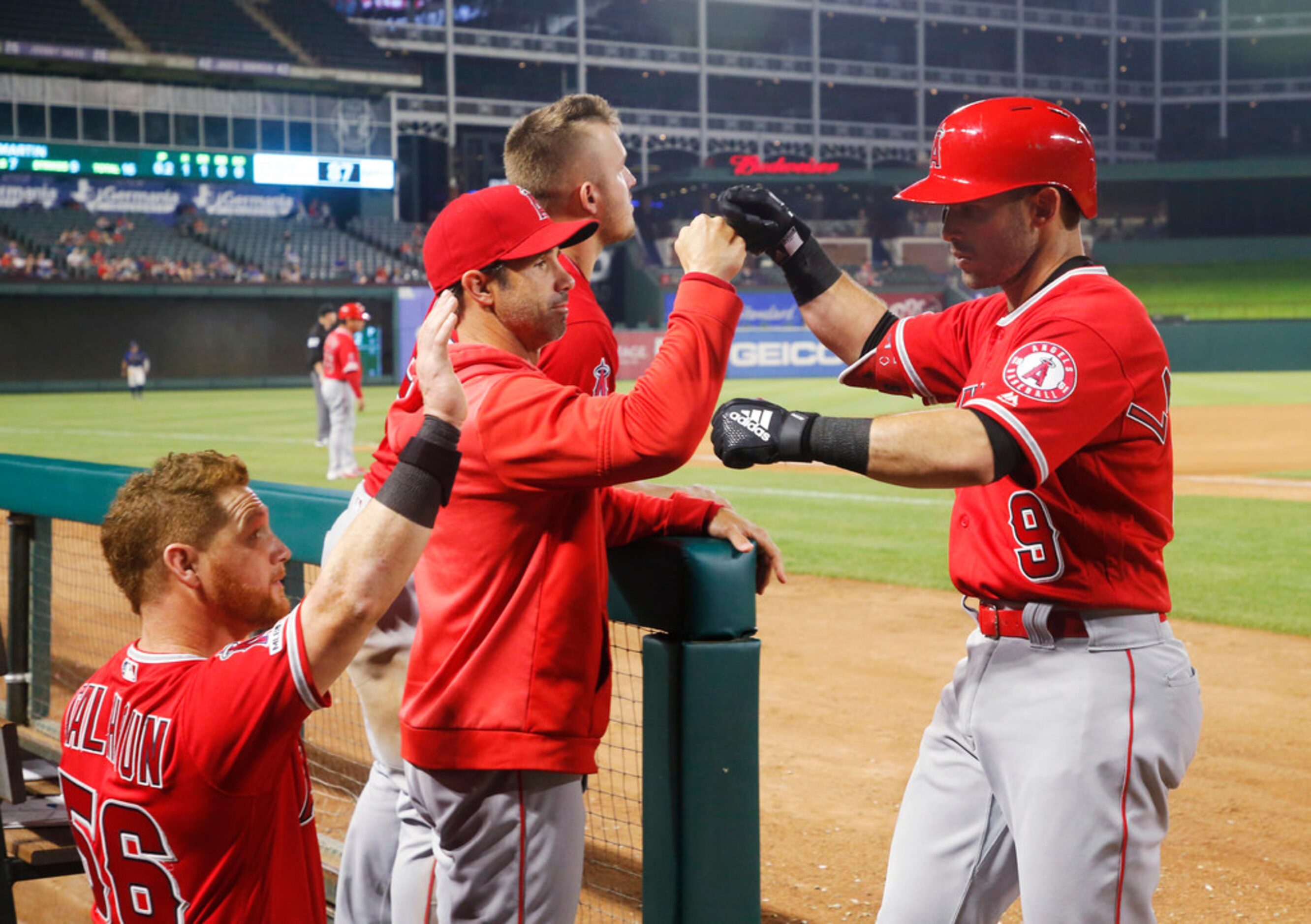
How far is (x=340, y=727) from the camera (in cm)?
549

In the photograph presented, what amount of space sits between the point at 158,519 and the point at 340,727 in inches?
137

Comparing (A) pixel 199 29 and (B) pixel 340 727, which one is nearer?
(B) pixel 340 727

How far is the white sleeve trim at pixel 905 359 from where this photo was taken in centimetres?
318

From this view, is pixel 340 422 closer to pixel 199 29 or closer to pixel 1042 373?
pixel 1042 373

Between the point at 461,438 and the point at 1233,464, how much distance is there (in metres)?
15.9

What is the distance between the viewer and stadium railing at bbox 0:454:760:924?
220 centimetres

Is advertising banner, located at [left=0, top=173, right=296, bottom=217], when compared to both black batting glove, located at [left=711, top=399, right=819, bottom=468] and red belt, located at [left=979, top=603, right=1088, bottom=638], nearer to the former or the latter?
black batting glove, located at [left=711, top=399, right=819, bottom=468]

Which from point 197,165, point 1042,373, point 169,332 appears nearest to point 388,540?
point 1042,373

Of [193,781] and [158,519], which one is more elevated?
[158,519]

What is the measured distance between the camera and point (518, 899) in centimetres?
224

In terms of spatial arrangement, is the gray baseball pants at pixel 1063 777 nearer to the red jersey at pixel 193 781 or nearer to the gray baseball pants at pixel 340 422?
the red jersey at pixel 193 781

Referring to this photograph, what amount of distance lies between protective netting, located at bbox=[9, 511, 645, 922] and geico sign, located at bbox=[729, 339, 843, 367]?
3248 cm

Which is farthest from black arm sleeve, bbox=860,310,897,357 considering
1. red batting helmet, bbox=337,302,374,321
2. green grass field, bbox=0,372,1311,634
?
red batting helmet, bbox=337,302,374,321

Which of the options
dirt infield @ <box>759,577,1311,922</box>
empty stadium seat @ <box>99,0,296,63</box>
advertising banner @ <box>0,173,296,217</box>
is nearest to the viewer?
dirt infield @ <box>759,577,1311,922</box>
